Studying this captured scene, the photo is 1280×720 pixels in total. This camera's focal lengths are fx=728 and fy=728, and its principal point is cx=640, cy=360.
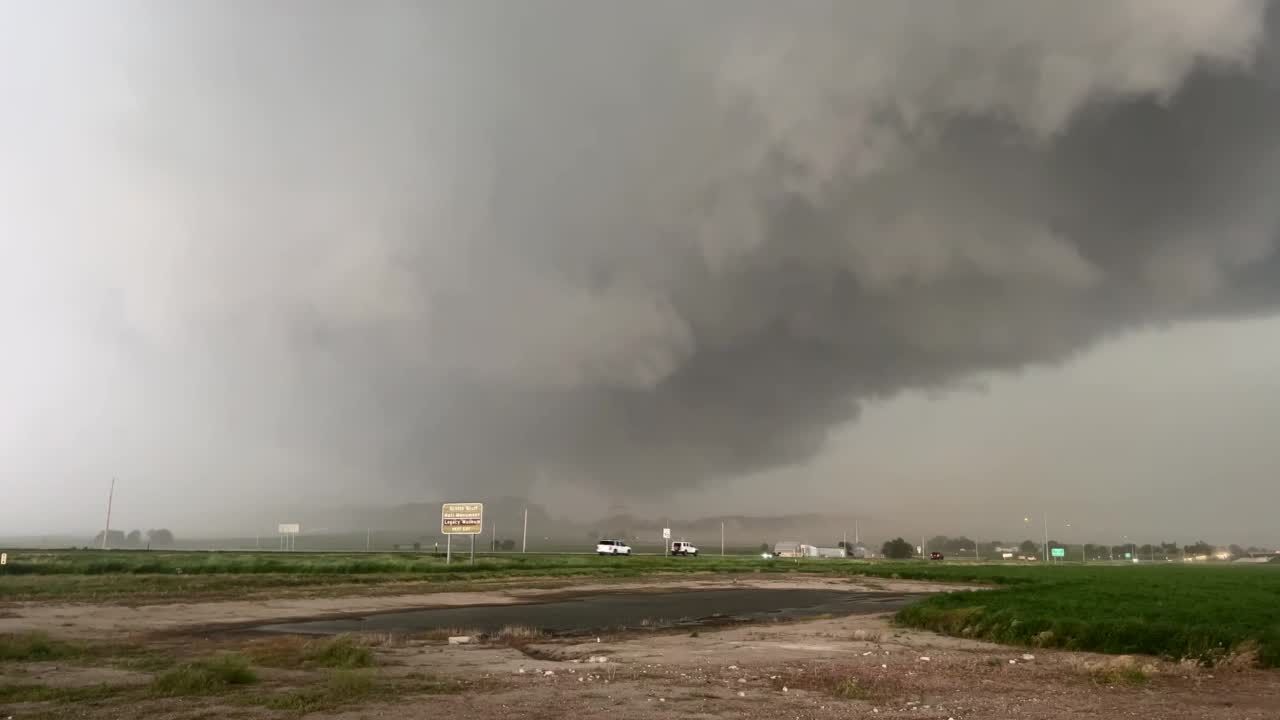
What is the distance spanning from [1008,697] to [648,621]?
864 inches

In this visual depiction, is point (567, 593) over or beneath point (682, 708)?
beneath

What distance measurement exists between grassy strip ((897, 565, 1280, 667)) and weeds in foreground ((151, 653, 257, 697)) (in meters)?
26.3

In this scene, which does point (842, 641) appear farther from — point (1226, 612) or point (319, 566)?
point (319, 566)

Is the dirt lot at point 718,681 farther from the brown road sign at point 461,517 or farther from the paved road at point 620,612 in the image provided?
the brown road sign at point 461,517

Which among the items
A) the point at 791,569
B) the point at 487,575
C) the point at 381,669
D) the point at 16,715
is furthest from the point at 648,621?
the point at 791,569

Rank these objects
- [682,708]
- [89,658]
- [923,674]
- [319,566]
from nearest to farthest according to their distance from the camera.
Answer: [682,708]
[923,674]
[89,658]
[319,566]

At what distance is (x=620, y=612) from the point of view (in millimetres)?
42156

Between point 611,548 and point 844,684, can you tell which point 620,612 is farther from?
point 611,548

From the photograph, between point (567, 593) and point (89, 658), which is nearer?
point (89, 658)

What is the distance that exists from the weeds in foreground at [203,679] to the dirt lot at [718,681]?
2.02 feet

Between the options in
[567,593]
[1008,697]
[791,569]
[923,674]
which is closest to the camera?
[1008,697]

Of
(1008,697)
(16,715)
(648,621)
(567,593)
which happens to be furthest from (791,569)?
(16,715)

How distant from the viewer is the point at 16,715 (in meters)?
14.3

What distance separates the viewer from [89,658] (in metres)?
22.3
